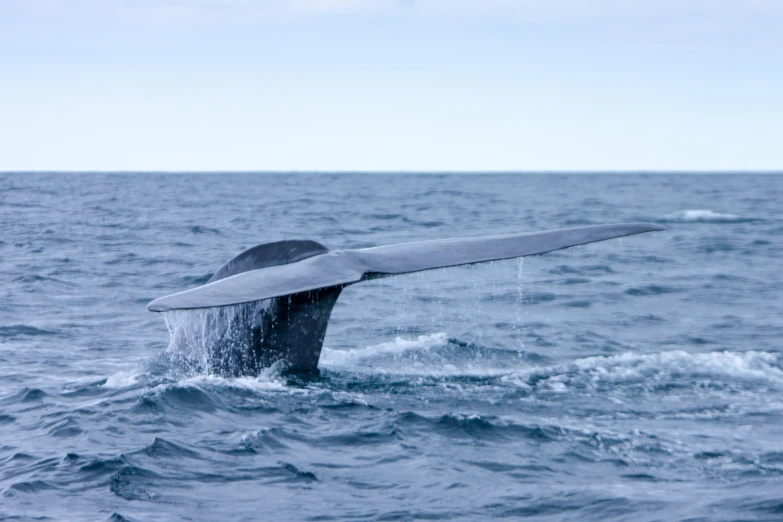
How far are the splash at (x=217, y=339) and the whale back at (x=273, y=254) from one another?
0.32 metres

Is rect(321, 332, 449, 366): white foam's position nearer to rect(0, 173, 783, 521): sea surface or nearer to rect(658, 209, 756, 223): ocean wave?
rect(0, 173, 783, 521): sea surface

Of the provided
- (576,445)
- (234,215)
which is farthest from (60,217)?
(576,445)

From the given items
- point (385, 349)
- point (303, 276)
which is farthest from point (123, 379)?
point (303, 276)

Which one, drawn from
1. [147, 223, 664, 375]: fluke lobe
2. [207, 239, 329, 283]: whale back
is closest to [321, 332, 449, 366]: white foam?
[147, 223, 664, 375]: fluke lobe

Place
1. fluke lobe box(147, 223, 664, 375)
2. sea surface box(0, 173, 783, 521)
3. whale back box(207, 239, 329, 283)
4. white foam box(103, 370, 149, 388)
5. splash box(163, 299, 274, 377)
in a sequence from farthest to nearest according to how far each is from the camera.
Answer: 1. white foam box(103, 370, 149, 388)
2. splash box(163, 299, 274, 377)
3. whale back box(207, 239, 329, 283)
4. fluke lobe box(147, 223, 664, 375)
5. sea surface box(0, 173, 783, 521)

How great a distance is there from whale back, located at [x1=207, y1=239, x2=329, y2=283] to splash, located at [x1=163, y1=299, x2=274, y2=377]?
321mm

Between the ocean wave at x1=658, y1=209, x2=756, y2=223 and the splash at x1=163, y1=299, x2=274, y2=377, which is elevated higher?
the ocean wave at x1=658, y1=209, x2=756, y2=223

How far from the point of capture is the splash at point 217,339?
6613mm

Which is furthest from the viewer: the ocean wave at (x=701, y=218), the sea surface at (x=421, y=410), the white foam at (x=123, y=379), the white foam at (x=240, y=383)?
the ocean wave at (x=701, y=218)

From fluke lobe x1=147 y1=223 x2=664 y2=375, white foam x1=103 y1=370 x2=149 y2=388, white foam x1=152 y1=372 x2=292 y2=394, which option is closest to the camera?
fluke lobe x1=147 y1=223 x2=664 y2=375

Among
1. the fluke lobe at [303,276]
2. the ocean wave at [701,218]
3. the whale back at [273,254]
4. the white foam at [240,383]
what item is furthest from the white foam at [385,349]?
the ocean wave at [701,218]

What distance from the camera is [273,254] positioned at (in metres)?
6.28

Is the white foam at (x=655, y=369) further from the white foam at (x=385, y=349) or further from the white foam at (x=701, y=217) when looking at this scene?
the white foam at (x=701, y=217)

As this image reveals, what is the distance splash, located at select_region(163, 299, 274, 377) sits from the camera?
6.61m
